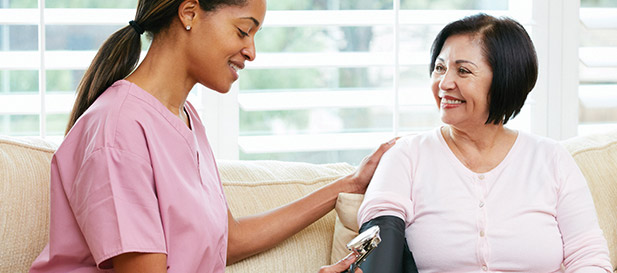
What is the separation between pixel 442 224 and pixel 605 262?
1.36 ft

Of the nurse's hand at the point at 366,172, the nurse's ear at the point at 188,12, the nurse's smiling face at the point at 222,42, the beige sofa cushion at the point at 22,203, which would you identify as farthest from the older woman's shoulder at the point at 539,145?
the beige sofa cushion at the point at 22,203

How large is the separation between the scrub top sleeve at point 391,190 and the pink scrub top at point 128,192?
0.49 m

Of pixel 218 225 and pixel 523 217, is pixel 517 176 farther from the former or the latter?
pixel 218 225

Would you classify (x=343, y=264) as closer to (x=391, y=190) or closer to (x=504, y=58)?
(x=391, y=190)

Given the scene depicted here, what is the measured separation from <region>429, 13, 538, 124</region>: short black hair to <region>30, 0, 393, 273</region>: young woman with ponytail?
2.21 feet

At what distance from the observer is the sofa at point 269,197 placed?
1661 mm

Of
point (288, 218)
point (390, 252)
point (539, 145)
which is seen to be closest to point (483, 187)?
point (539, 145)

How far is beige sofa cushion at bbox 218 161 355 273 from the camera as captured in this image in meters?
1.93

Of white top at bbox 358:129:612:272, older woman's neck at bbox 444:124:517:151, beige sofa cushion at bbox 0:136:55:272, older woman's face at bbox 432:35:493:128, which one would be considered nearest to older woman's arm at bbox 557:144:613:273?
white top at bbox 358:129:612:272

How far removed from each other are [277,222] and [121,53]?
624 millimetres

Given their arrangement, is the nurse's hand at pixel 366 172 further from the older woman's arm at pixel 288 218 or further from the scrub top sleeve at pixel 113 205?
the scrub top sleeve at pixel 113 205

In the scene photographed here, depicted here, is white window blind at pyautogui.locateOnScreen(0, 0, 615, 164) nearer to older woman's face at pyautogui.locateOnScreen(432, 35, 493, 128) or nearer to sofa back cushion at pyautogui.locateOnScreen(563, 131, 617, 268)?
sofa back cushion at pyautogui.locateOnScreen(563, 131, 617, 268)

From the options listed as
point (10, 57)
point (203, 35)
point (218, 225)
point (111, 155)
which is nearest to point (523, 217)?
point (218, 225)

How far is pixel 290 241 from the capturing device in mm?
1975
